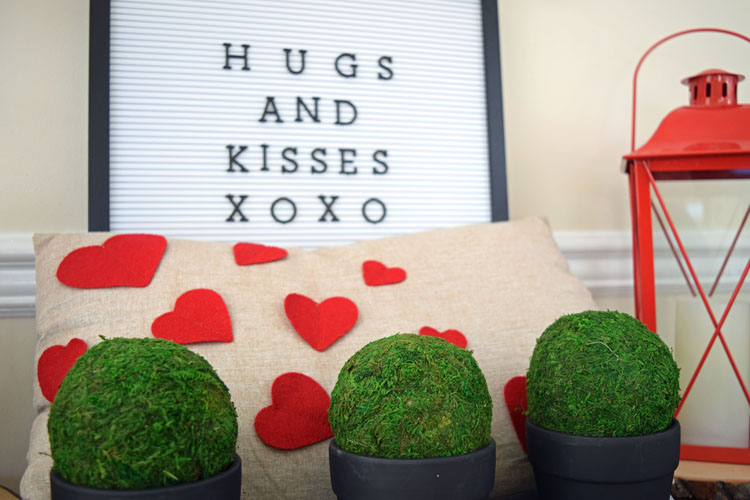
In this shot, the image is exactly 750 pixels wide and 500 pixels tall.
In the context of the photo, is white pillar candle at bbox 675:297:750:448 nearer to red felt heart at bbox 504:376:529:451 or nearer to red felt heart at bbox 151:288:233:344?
red felt heart at bbox 504:376:529:451

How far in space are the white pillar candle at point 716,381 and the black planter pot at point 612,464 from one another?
1.28ft

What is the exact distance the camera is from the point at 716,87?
1013 millimetres

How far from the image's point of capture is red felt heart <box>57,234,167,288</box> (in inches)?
30.8

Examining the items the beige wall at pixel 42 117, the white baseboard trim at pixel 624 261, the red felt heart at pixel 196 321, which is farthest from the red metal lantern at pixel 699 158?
the beige wall at pixel 42 117

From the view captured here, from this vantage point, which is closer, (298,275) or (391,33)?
(298,275)

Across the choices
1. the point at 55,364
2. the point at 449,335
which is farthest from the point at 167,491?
the point at 449,335

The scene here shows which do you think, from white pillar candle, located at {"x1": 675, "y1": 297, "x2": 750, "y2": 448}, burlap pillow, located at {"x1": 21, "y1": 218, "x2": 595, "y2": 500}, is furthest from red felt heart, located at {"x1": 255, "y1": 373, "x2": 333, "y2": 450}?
white pillar candle, located at {"x1": 675, "y1": 297, "x2": 750, "y2": 448}

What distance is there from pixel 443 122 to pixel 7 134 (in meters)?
0.84

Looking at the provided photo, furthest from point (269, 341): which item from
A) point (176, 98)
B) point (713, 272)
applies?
point (713, 272)

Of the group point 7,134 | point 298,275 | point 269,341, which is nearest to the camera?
point 269,341

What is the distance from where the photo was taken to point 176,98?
1100mm

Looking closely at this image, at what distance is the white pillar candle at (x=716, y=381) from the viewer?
3.21ft

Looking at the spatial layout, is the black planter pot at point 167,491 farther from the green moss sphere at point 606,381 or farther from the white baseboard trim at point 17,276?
the white baseboard trim at point 17,276

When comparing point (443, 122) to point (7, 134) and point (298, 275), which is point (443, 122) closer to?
point (298, 275)
